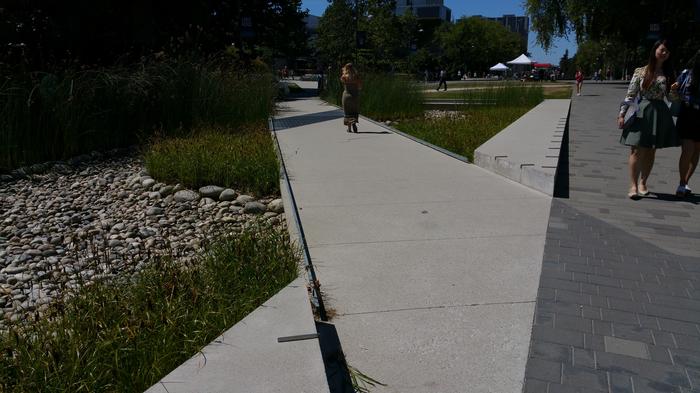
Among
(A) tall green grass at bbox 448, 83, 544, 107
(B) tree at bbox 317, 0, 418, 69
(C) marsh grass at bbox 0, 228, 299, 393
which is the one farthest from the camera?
(B) tree at bbox 317, 0, 418, 69

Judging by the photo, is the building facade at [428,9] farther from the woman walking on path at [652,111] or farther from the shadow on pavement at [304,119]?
the woman walking on path at [652,111]

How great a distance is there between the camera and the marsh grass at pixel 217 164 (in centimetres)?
740

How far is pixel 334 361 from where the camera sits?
2887 mm

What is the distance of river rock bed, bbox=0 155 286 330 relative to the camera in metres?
4.64

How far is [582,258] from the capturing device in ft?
14.7

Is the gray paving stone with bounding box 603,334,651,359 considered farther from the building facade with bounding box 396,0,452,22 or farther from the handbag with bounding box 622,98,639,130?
the building facade with bounding box 396,0,452,22

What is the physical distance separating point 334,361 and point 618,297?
2.00 meters

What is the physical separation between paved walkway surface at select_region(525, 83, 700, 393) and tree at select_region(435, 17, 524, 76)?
90582mm

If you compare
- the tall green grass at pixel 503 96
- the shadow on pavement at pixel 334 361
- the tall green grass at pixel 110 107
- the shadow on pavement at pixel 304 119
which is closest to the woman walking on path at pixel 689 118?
the shadow on pavement at pixel 334 361

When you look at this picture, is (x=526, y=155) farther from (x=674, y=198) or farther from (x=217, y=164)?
(x=217, y=164)

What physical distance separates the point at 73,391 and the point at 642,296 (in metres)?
3.33

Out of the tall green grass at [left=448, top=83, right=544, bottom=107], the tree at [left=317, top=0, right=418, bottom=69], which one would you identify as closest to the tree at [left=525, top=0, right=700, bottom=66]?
the tree at [left=317, top=0, right=418, bottom=69]

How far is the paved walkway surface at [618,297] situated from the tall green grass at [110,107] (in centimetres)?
761

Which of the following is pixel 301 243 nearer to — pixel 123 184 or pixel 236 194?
pixel 236 194
